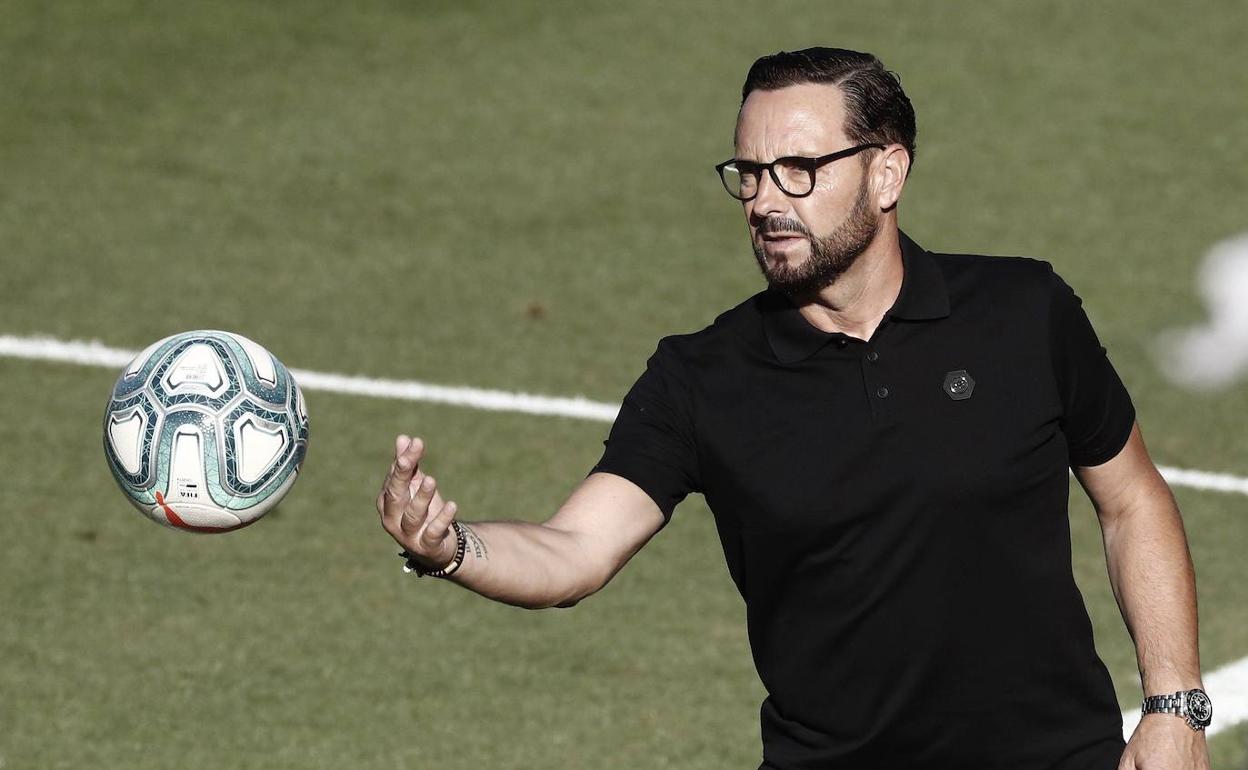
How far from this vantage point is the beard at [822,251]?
5.33 meters

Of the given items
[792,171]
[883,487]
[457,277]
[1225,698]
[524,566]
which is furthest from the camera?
[457,277]

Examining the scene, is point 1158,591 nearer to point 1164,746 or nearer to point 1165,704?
point 1165,704

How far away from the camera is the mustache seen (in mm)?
5301

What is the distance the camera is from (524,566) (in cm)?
508

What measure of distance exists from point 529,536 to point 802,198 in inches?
45.5

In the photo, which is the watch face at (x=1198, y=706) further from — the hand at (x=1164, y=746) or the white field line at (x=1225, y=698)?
the white field line at (x=1225, y=698)

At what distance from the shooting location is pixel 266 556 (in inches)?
350

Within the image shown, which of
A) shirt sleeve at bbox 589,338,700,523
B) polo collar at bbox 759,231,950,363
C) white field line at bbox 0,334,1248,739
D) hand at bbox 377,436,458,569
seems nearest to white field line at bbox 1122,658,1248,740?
white field line at bbox 0,334,1248,739

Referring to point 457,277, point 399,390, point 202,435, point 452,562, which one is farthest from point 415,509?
point 457,277

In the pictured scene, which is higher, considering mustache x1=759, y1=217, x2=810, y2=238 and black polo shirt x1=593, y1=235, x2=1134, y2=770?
mustache x1=759, y1=217, x2=810, y2=238

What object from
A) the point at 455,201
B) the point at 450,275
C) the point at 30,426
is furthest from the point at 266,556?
the point at 455,201

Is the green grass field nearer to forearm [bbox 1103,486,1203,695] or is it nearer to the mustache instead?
forearm [bbox 1103,486,1203,695]

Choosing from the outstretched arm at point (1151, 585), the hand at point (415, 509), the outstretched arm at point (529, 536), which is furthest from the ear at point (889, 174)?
the hand at point (415, 509)

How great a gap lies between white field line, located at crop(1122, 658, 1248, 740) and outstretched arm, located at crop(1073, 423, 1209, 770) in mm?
2309
